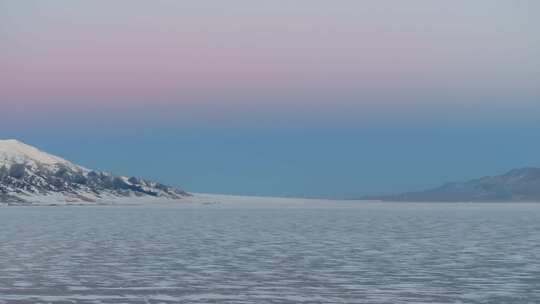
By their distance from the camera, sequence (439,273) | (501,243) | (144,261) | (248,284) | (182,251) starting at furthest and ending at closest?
(501,243)
(182,251)
(144,261)
(439,273)
(248,284)

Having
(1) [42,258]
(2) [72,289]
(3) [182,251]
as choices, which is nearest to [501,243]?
(3) [182,251]

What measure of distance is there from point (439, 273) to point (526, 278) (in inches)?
133

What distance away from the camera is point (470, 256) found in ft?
150

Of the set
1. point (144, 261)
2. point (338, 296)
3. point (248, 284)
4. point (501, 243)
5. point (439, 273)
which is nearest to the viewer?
point (338, 296)

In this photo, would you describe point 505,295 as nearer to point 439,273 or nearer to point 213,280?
point 439,273

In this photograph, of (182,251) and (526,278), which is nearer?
(526,278)

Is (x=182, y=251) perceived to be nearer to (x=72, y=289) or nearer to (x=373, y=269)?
(x=373, y=269)

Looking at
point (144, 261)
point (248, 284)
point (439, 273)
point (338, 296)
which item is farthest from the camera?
point (144, 261)

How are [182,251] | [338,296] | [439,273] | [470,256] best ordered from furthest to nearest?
[182,251] < [470,256] < [439,273] < [338,296]

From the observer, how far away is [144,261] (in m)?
42.6

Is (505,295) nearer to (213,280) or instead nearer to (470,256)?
(213,280)

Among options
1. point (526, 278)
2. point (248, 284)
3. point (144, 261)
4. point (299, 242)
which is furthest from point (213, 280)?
point (299, 242)

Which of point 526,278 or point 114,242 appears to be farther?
point 114,242

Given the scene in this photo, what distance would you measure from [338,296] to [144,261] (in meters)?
14.6
